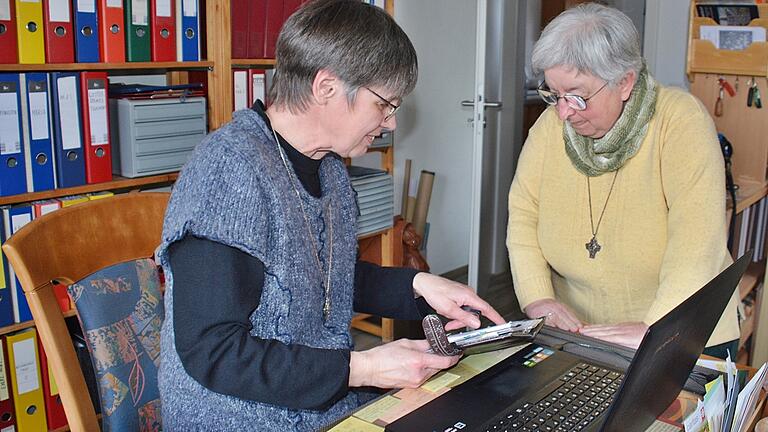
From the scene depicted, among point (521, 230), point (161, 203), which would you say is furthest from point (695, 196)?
point (161, 203)

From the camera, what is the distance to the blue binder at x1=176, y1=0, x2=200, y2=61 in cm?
272

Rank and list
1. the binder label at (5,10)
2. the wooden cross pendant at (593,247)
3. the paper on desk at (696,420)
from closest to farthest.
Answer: the paper on desk at (696,420) → the wooden cross pendant at (593,247) → the binder label at (5,10)

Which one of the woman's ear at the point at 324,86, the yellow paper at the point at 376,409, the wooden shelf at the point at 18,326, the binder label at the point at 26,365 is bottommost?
the binder label at the point at 26,365

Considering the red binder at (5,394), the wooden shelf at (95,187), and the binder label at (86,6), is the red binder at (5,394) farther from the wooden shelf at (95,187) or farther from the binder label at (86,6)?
the binder label at (86,6)

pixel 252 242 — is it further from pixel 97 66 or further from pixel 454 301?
pixel 97 66

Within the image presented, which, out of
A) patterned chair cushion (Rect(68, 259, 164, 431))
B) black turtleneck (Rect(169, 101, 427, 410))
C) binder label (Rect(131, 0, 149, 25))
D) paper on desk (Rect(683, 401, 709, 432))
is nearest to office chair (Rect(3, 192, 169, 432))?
patterned chair cushion (Rect(68, 259, 164, 431))

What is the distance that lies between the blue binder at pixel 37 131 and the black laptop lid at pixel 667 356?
1.95 metres

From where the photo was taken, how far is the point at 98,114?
251cm

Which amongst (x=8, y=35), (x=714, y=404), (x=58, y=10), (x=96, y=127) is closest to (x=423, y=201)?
(x=96, y=127)

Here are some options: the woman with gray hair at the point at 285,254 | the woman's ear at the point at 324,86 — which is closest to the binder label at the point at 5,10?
the woman with gray hair at the point at 285,254

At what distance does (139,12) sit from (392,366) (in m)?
1.81

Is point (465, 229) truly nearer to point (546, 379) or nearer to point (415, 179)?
point (415, 179)

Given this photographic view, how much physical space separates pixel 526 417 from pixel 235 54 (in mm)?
2107

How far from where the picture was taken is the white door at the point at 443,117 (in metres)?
4.29
